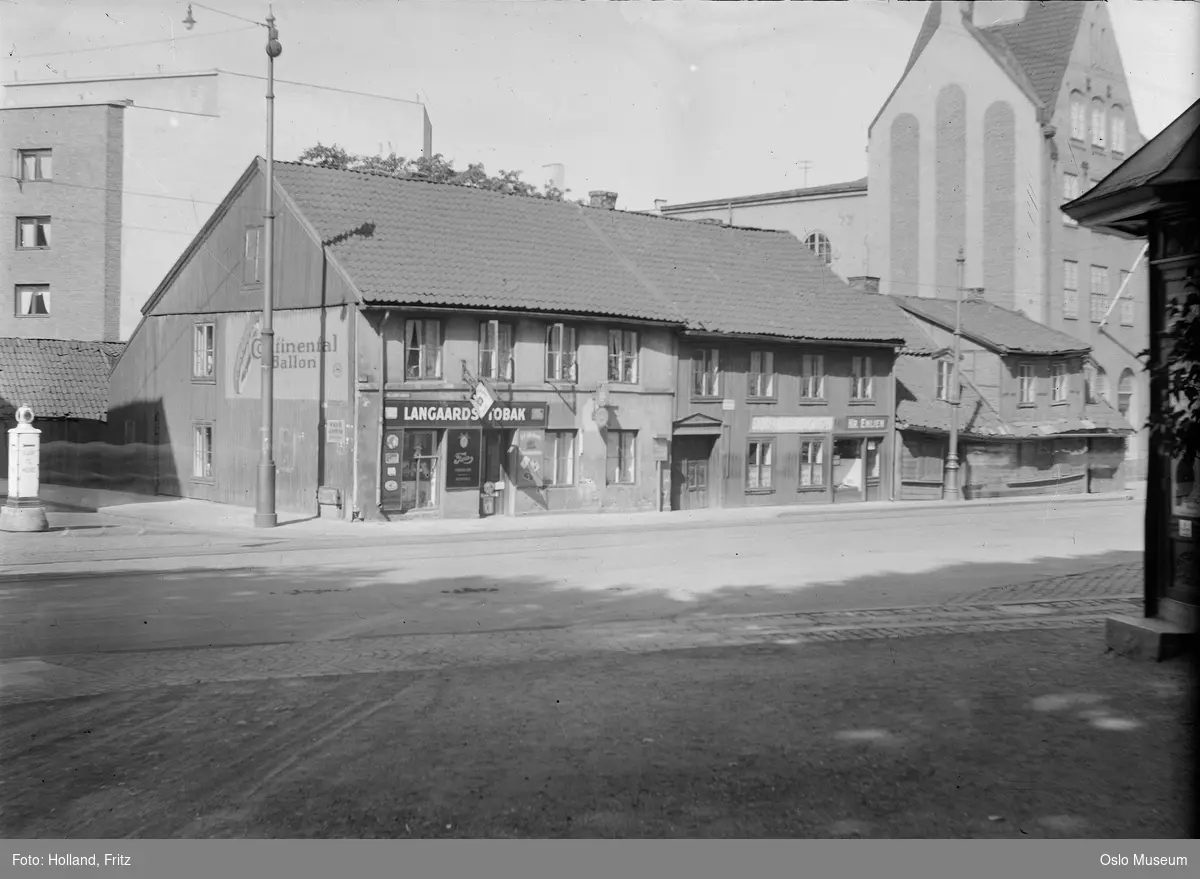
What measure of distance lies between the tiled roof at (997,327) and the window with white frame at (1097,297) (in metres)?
2.27

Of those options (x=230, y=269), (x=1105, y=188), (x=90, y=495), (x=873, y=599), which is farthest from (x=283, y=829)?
(x=90, y=495)

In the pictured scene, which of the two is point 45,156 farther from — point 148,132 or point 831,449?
point 831,449

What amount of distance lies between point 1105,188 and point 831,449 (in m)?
31.4

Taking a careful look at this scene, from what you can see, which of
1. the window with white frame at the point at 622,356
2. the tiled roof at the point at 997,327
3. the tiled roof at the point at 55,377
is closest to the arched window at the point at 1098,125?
the tiled roof at the point at 997,327

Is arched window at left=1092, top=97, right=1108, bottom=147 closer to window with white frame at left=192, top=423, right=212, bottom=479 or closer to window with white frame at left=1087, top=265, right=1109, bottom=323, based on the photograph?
window with white frame at left=1087, top=265, right=1109, bottom=323

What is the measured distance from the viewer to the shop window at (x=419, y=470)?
30.4 m

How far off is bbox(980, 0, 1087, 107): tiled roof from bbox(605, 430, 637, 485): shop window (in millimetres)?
23590

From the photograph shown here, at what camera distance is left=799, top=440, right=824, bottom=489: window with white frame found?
40938 millimetres

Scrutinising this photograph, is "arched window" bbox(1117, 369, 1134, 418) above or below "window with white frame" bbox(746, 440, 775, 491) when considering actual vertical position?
above

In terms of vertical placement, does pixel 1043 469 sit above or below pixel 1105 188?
below

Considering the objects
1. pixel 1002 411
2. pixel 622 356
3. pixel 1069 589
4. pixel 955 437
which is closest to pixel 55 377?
pixel 622 356

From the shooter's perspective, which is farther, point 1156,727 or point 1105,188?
point 1105,188

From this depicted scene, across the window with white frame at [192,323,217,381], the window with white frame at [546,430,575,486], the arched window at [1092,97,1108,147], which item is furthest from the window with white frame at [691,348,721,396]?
the arched window at [1092,97,1108,147]

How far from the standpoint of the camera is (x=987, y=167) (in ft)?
161
